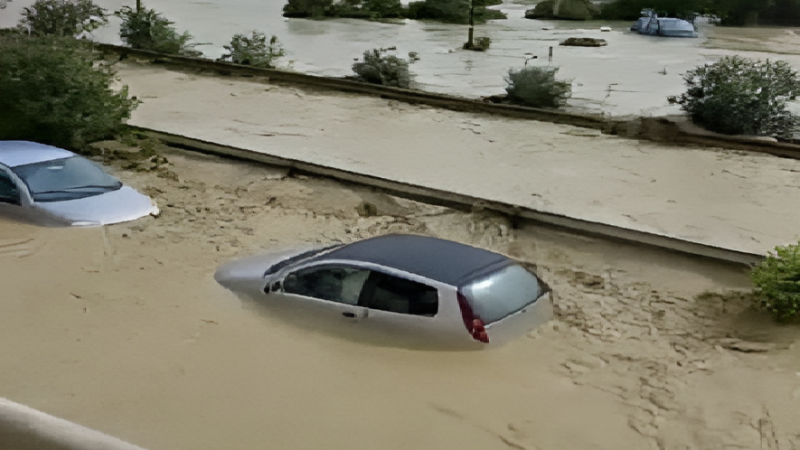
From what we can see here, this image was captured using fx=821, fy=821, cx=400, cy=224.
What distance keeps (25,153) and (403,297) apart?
645 cm

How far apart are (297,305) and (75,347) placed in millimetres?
2144

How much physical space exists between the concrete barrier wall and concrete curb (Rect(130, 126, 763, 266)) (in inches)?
306

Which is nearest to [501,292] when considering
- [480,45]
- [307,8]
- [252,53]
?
[252,53]

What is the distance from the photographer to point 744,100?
1534 cm

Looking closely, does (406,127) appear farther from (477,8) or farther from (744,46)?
(477,8)

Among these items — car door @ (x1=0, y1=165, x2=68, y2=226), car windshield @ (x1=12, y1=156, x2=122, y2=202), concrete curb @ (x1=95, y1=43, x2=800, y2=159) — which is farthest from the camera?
concrete curb @ (x1=95, y1=43, x2=800, y2=159)

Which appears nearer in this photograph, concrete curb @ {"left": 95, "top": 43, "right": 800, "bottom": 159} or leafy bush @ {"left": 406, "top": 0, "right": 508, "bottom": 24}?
concrete curb @ {"left": 95, "top": 43, "right": 800, "bottom": 159}

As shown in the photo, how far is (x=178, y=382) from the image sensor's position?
7.13 meters

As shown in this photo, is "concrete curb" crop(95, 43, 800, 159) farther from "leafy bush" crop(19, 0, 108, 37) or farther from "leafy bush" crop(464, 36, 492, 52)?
"leafy bush" crop(464, 36, 492, 52)

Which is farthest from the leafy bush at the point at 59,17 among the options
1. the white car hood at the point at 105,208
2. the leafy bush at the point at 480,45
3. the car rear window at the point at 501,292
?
the car rear window at the point at 501,292

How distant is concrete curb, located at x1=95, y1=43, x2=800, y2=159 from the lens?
14.7 metres

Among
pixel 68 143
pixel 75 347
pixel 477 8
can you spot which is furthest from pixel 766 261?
pixel 477 8

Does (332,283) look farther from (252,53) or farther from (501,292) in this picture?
(252,53)

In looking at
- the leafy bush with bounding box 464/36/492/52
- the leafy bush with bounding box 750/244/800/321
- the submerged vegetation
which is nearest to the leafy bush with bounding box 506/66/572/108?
the leafy bush with bounding box 464/36/492/52
